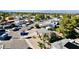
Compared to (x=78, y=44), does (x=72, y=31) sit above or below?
above

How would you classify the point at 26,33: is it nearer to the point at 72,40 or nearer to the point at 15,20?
the point at 15,20

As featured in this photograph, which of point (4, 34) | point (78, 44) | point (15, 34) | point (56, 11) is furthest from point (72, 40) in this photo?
point (4, 34)
